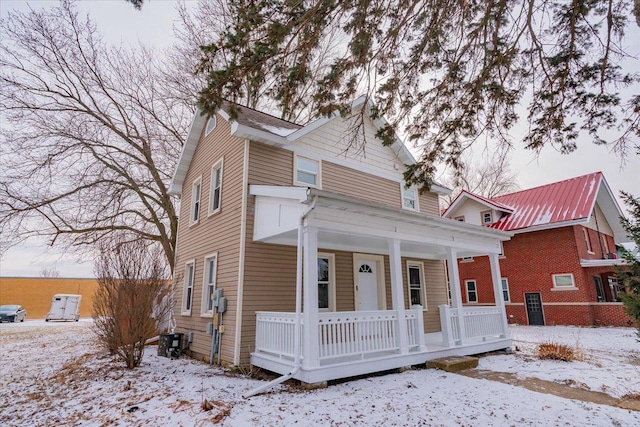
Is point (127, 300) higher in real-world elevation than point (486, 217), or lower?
lower

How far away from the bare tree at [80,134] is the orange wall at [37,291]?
16298mm

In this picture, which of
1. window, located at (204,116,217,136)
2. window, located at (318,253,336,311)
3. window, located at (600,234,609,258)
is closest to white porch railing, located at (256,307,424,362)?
window, located at (318,253,336,311)

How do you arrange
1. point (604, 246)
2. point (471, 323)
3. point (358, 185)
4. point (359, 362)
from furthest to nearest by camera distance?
point (604, 246)
point (358, 185)
point (471, 323)
point (359, 362)

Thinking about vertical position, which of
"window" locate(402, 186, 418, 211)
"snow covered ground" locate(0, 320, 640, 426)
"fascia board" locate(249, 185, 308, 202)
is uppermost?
"window" locate(402, 186, 418, 211)

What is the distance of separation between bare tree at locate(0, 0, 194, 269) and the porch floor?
35.2 feet

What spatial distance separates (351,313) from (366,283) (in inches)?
137

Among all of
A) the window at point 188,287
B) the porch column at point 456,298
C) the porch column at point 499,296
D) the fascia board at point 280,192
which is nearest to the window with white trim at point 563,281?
the porch column at point 499,296

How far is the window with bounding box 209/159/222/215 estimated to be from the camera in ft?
32.3

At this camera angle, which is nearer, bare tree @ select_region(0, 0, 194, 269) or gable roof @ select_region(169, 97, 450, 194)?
gable roof @ select_region(169, 97, 450, 194)

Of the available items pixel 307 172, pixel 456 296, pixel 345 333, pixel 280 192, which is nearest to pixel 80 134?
pixel 307 172

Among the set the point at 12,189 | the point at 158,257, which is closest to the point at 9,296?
the point at 12,189

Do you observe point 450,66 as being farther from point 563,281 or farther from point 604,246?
point 604,246

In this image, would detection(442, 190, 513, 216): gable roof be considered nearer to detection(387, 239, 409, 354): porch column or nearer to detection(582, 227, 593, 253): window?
detection(582, 227, 593, 253): window

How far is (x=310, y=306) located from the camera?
19.9ft
